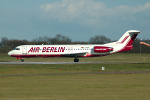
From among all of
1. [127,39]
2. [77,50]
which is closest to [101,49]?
[77,50]

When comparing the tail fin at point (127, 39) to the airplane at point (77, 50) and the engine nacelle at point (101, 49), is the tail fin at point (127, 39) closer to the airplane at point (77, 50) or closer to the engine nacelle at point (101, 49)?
the airplane at point (77, 50)

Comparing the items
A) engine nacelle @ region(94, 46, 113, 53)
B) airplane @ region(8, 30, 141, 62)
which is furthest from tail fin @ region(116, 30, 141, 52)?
engine nacelle @ region(94, 46, 113, 53)

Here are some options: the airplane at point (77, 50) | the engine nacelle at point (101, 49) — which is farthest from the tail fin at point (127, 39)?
the engine nacelle at point (101, 49)

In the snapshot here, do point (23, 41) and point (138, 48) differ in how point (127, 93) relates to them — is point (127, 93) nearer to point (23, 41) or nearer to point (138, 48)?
point (138, 48)

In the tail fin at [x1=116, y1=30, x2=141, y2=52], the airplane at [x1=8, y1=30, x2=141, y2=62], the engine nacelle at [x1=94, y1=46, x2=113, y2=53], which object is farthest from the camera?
the tail fin at [x1=116, y1=30, x2=141, y2=52]

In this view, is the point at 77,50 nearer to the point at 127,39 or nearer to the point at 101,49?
the point at 101,49

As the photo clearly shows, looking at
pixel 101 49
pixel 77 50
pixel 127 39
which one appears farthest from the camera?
pixel 77 50

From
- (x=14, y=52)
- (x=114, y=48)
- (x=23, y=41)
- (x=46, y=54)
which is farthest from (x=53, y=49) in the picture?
(x=23, y=41)

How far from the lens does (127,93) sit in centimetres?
2198

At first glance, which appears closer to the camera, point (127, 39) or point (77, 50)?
point (127, 39)

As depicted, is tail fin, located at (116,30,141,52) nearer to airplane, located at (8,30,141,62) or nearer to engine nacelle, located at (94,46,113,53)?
airplane, located at (8,30,141,62)

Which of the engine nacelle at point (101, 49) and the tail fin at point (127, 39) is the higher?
the tail fin at point (127, 39)

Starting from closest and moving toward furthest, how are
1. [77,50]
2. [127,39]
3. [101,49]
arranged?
[101,49], [127,39], [77,50]

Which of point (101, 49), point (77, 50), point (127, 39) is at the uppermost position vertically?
point (127, 39)
